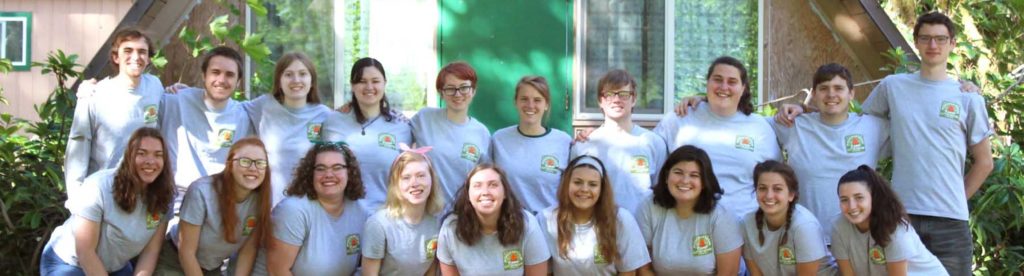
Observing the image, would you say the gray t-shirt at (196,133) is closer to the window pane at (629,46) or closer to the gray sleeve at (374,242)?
the gray sleeve at (374,242)

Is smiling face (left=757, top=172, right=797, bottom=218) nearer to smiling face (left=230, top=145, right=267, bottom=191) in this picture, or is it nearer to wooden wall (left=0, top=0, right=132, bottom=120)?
smiling face (left=230, top=145, right=267, bottom=191)

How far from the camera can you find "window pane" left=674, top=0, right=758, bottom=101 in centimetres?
875

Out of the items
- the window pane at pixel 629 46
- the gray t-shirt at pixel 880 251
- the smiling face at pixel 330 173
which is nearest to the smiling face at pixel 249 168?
the smiling face at pixel 330 173

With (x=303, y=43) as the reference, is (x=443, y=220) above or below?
below

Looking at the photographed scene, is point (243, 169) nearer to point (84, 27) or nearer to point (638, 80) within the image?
point (638, 80)

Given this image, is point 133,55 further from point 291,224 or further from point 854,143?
point 854,143

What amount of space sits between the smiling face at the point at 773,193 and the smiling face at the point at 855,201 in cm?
26

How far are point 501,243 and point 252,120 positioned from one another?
1.73 meters

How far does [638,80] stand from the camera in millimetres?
8688

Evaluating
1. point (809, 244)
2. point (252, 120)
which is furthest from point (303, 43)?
point (809, 244)

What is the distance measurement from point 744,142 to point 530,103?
1217 mm

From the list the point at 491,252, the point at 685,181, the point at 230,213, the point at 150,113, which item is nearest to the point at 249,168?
the point at 230,213

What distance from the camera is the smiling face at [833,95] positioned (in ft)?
19.3

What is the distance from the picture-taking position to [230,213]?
556 centimetres
